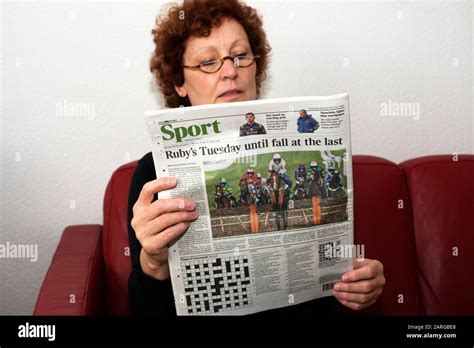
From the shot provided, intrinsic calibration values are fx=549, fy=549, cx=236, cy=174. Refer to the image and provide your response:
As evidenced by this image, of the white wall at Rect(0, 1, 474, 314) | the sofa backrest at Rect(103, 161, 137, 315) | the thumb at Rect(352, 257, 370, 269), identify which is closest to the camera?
the thumb at Rect(352, 257, 370, 269)

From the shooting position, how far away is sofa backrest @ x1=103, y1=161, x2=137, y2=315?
1487 millimetres

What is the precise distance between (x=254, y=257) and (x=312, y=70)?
0.86m

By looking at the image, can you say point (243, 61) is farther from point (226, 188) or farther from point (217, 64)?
point (226, 188)

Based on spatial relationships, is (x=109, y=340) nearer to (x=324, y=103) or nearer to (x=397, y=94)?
(x=324, y=103)

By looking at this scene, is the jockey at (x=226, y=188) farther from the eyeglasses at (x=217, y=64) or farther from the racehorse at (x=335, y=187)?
the eyeglasses at (x=217, y=64)

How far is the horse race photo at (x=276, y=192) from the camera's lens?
3.44 feet

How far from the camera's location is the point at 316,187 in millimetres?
1072

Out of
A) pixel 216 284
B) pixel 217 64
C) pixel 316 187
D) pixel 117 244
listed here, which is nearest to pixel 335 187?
pixel 316 187

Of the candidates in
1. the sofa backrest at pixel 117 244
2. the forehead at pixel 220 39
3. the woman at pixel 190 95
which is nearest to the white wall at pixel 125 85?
the sofa backrest at pixel 117 244

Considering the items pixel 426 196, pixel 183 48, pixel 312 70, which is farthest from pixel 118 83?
pixel 426 196

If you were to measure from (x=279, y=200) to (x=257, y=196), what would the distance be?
45mm

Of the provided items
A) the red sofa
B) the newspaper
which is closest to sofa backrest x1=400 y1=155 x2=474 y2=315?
the red sofa

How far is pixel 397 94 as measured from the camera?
5.82ft

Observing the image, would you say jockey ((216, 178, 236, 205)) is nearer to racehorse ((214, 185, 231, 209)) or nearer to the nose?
racehorse ((214, 185, 231, 209))
